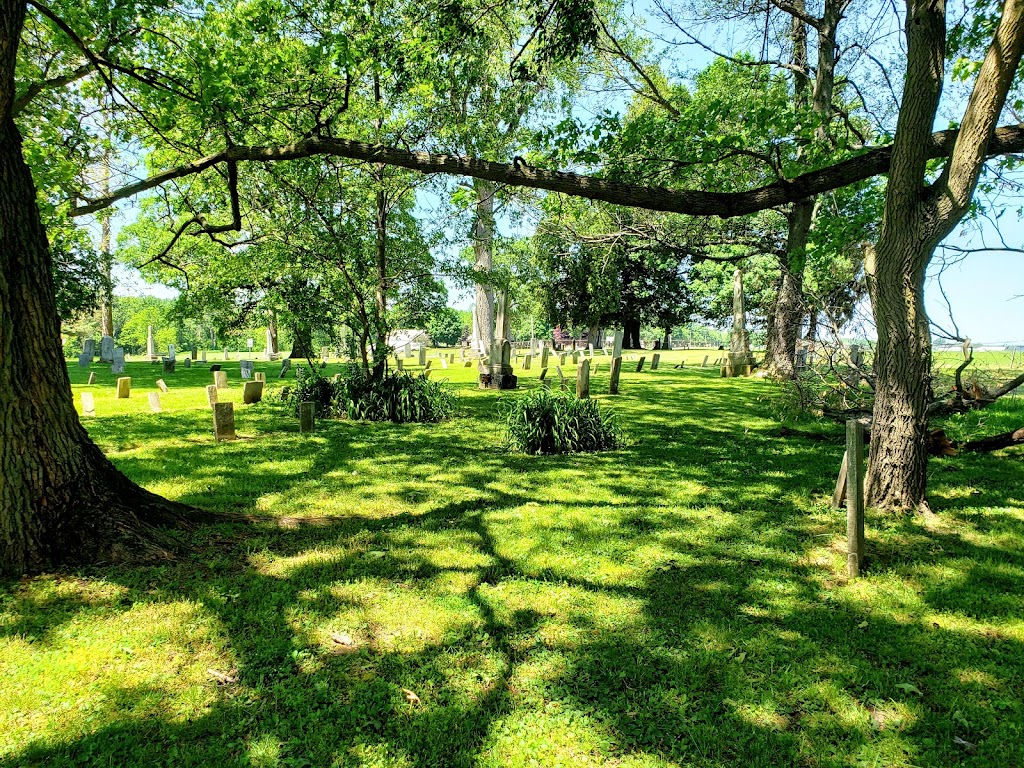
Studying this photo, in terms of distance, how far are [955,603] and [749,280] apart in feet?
102

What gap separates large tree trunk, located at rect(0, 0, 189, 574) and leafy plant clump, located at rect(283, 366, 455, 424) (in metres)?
7.52

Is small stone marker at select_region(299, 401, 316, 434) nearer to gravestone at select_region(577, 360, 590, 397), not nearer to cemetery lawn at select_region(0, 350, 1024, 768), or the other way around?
cemetery lawn at select_region(0, 350, 1024, 768)

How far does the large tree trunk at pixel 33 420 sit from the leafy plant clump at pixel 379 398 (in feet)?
24.7

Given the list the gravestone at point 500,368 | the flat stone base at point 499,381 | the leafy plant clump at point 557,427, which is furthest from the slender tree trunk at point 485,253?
the leafy plant clump at point 557,427

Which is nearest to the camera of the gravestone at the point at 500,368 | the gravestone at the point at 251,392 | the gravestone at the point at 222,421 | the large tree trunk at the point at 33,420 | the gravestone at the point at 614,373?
the large tree trunk at the point at 33,420

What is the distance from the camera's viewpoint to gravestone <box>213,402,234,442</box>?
9.55 m

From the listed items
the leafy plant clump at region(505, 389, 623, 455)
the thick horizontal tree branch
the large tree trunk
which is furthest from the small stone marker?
the large tree trunk

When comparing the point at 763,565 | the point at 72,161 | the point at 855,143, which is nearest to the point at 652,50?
the point at 855,143

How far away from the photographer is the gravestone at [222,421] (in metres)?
9.55

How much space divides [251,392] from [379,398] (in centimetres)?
404

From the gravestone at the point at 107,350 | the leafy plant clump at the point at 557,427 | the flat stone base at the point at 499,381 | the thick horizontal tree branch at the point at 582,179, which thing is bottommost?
the leafy plant clump at the point at 557,427

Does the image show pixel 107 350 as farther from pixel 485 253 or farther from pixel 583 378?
pixel 583 378

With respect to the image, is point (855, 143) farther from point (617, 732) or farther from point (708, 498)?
point (617, 732)

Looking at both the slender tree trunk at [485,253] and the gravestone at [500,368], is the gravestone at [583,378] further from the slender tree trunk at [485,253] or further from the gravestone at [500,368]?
the gravestone at [500,368]
